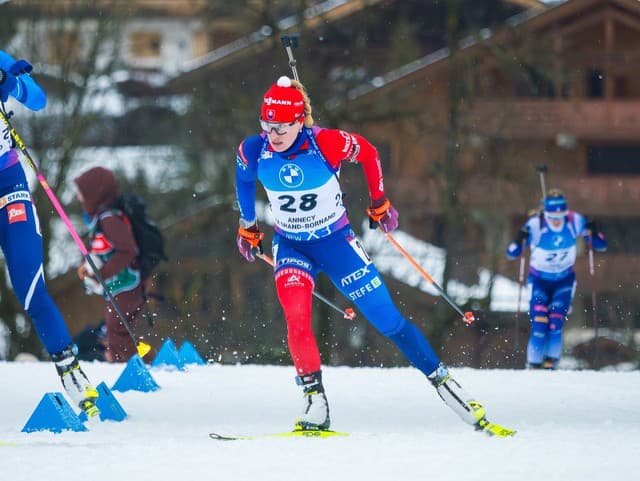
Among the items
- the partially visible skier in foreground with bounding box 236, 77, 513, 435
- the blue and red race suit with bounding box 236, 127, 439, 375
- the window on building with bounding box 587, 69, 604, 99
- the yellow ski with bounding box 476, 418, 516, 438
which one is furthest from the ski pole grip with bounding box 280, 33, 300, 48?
the window on building with bounding box 587, 69, 604, 99

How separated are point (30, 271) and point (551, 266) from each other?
6.04m

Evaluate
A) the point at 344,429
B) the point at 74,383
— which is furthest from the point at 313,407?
the point at 74,383

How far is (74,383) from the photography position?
5.63 m

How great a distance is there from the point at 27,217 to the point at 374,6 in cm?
1162

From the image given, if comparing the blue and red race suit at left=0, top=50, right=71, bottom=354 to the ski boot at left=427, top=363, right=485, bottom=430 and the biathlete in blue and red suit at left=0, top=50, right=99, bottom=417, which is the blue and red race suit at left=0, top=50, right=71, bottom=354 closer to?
the biathlete in blue and red suit at left=0, top=50, right=99, bottom=417

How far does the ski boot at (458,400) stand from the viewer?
5438 millimetres

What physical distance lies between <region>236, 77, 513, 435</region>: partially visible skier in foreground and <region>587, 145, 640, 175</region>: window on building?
52.6 ft

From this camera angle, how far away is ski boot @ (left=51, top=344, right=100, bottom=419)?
5.61m

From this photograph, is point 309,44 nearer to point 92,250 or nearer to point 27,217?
point 92,250

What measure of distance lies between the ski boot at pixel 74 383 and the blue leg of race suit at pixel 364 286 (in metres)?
1.11

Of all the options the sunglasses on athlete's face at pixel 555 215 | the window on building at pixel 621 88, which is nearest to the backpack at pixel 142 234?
the sunglasses on athlete's face at pixel 555 215

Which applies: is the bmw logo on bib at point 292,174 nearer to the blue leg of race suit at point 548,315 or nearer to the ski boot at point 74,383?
the ski boot at point 74,383

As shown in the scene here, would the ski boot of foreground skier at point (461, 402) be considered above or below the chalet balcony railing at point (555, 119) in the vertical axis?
below

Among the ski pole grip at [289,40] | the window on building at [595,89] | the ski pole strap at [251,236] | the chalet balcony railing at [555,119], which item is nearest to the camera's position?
the ski pole strap at [251,236]
